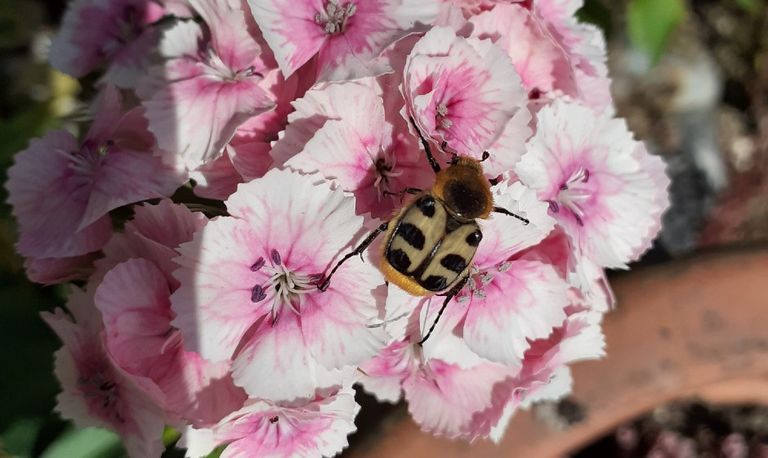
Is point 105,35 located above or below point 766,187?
above

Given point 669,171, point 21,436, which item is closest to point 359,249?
point 21,436

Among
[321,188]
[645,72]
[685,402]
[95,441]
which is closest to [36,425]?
[95,441]

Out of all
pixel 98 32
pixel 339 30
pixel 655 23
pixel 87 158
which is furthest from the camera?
pixel 655 23

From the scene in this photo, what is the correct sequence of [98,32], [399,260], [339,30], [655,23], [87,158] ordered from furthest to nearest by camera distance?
1. [655,23]
2. [98,32]
3. [87,158]
4. [339,30]
5. [399,260]

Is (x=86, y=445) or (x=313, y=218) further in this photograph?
(x=86, y=445)

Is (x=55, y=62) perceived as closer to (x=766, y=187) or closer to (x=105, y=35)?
(x=105, y=35)

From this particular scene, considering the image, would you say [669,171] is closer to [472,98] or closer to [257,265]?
[472,98]

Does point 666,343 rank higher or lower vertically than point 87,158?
lower

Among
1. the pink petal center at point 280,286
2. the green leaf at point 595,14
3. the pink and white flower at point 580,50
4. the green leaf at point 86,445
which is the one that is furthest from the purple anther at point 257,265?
the green leaf at point 595,14
